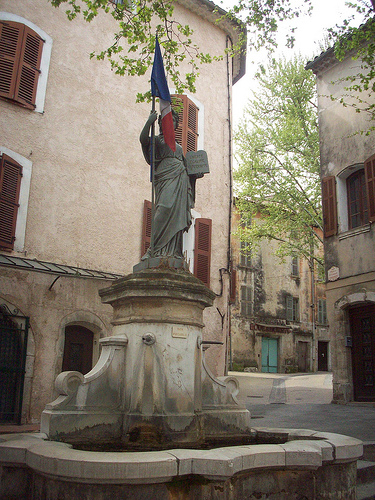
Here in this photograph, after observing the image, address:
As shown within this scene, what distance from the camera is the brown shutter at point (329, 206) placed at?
13523mm

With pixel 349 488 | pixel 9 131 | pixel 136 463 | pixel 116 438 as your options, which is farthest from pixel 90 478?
pixel 9 131

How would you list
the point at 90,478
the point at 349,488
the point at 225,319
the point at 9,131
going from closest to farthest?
the point at 90,478 → the point at 349,488 → the point at 9,131 → the point at 225,319

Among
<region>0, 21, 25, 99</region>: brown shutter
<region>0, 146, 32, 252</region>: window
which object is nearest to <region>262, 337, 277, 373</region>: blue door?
<region>0, 146, 32, 252</region>: window

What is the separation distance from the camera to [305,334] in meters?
32.4

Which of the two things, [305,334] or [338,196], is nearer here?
[338,196]

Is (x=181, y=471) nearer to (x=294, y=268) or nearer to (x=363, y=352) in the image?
(x=363, y=352)

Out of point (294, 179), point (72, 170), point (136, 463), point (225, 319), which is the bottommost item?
point (136, 463)

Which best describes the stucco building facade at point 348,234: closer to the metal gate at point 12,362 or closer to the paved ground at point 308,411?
the paved ground at point 308,411

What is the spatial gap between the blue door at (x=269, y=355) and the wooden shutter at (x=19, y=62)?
23.8m

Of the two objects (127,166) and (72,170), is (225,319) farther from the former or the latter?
(72,170)

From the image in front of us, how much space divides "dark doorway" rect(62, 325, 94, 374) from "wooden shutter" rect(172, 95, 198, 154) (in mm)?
5662

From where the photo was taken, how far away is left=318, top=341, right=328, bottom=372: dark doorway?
32.3 metres

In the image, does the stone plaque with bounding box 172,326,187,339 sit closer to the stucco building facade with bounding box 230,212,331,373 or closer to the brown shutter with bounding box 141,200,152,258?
the brown shutter with bounding box 141,200,152,258

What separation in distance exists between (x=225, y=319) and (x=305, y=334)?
20.5 m
